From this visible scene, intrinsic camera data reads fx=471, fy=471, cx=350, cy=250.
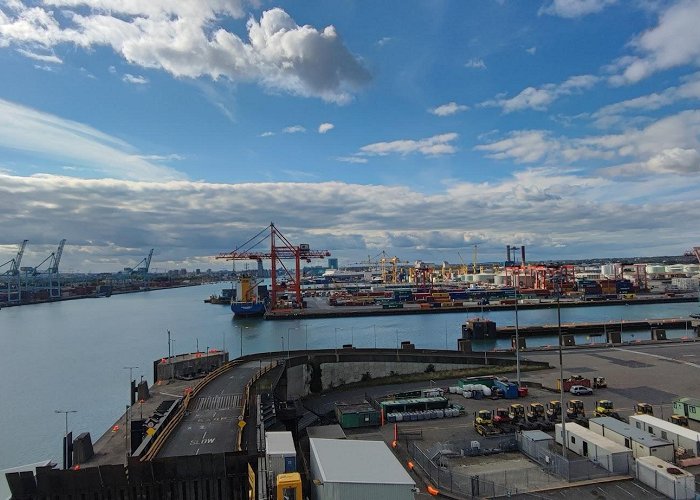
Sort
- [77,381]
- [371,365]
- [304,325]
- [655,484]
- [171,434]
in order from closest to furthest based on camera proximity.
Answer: [655,484] → [171,434] → [371,365] → [77,381] → [304,325]

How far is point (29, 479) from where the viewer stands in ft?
29.8

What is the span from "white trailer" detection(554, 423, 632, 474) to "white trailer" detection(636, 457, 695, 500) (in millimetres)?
368

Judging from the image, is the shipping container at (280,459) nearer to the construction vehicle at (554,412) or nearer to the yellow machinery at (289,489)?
the yellow machinery at (289,489)

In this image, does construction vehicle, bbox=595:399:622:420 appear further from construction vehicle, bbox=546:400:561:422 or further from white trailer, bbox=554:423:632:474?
white trailer, bbox=554:423:632:474

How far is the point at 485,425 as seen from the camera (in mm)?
14109

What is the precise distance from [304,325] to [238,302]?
550 inches

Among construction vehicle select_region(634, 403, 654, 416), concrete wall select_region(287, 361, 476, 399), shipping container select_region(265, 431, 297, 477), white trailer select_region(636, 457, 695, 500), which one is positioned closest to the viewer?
shipping container select_region(265, 431, 297, 477)

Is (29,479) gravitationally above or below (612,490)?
above

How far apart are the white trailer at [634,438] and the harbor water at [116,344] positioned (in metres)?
17.5

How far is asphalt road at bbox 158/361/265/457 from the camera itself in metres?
11.0

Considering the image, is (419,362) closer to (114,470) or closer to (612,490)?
(612,490)

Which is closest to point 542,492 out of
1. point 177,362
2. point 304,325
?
point 177,362

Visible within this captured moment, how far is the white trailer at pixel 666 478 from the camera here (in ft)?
31.4

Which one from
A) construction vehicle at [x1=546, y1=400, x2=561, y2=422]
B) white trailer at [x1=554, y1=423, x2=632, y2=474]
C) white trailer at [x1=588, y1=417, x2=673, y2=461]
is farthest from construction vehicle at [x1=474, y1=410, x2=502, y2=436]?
white trailer at [x1=588, y1=417, x2=673, y2=461]
